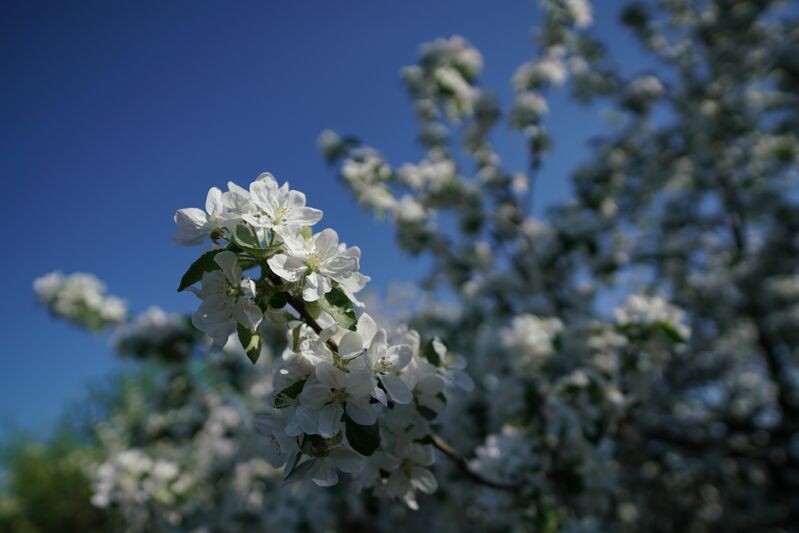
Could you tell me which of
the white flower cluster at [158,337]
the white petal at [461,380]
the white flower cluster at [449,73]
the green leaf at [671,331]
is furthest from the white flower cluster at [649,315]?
the white flower cluster at [158,337]

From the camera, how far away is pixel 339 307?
109 centimetres

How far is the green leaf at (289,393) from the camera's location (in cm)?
105

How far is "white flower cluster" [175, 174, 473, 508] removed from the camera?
1.02 m

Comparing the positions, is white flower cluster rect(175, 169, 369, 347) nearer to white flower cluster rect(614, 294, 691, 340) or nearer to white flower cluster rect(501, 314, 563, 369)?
white flower cluster rect(614, 294, 691, 340)

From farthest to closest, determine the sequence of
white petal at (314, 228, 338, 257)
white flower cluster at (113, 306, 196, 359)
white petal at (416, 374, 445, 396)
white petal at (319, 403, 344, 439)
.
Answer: white flower cluster at (113, 306, 196, 359)
white petal at (416, 374, 445, 396)
white petal at (314, 228, 338, 257)
white petal at (319, 403, 344, 439)

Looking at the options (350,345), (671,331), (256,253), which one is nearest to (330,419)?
(350,345)

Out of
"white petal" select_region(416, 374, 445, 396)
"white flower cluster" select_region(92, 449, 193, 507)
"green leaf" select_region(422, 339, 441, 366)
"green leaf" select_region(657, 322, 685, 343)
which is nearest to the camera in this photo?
"white petal" select_region(416, 374, 445, 396)

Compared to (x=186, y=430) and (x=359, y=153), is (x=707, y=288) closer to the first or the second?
(x=359, y=153)

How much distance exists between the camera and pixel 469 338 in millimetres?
4656

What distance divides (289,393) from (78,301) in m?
3.81

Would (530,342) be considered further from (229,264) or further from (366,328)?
(229,264)

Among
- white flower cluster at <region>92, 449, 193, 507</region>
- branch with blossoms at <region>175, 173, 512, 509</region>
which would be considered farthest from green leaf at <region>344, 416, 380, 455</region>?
A: white flower cluster at <region>92, 449, 193, 507</region>

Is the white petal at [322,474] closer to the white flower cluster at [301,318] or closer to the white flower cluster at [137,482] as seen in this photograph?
the white flower cluster at [301,318]

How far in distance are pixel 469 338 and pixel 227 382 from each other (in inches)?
88.3
